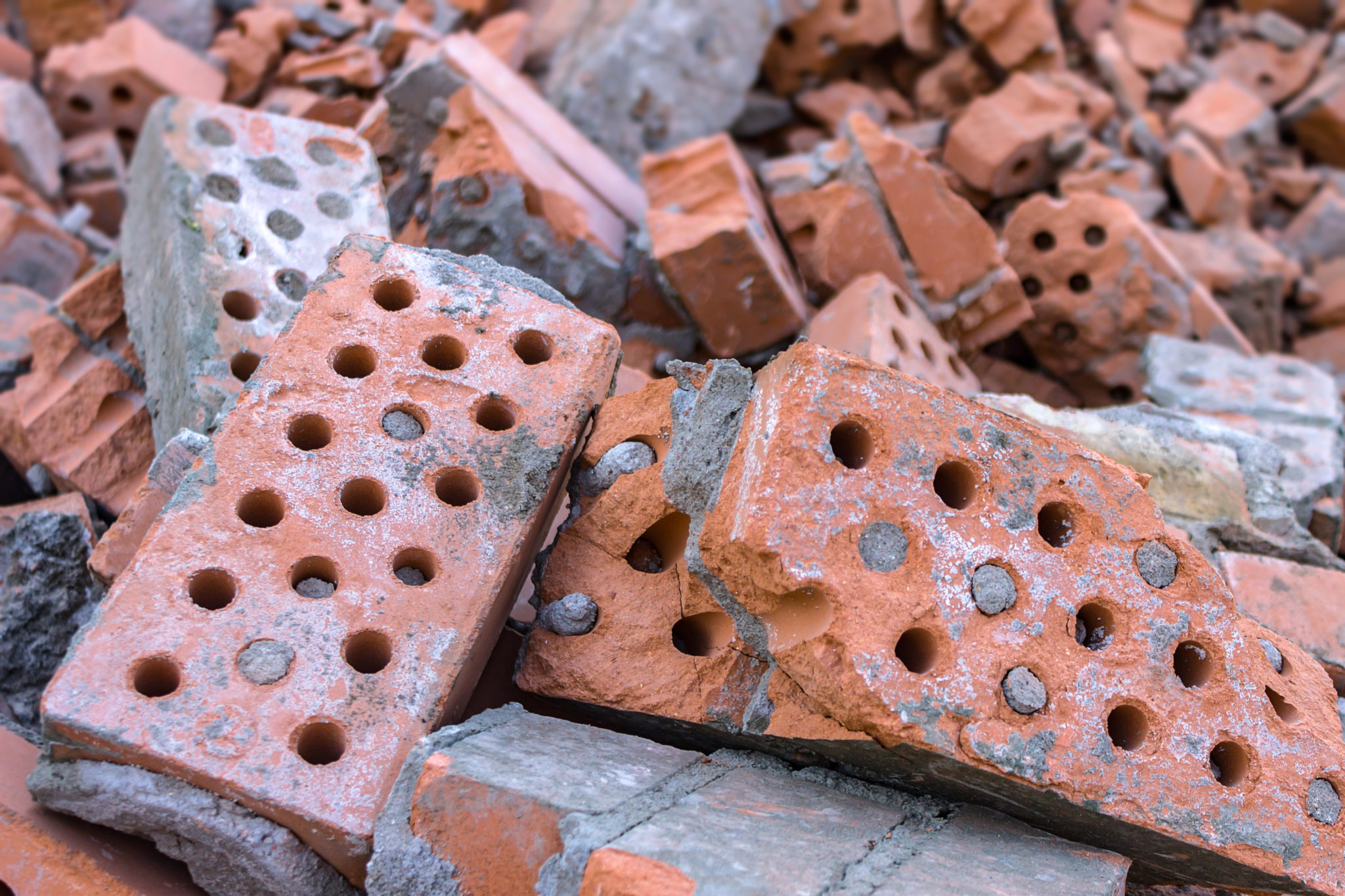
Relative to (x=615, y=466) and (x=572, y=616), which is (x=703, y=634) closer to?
(x=572, y=616)

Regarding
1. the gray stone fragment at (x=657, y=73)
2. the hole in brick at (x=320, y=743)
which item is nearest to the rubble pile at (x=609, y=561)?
the hole in brick at (x=320, y=743)

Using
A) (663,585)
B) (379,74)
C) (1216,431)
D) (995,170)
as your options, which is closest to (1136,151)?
(995,170)

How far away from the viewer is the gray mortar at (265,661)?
1.75 meters

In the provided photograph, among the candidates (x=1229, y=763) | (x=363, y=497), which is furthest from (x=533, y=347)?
(x=1229, y=763)

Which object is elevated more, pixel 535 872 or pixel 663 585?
pixel 663 585

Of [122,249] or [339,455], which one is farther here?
[122,249]

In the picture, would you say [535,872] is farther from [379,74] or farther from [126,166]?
[126,166]

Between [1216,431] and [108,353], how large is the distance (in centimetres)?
308

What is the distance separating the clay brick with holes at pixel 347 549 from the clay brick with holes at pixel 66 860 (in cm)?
16

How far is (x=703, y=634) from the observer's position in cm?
210

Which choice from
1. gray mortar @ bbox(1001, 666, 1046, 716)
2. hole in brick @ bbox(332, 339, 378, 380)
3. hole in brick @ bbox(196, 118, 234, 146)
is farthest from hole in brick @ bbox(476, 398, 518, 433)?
hole in brick @ bbox(196, 118, 234, 146)

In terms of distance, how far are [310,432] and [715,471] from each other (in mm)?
803

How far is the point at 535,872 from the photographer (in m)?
1.59

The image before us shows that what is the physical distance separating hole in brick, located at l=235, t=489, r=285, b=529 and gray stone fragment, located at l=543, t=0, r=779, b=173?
113 inches
